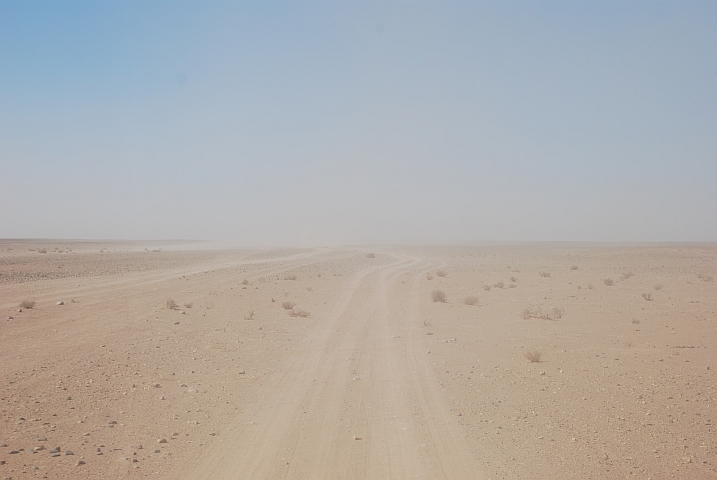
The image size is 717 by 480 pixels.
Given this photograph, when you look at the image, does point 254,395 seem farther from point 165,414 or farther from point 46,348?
point 46,348

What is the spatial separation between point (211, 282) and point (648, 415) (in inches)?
1058

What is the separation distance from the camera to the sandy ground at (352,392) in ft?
23.0

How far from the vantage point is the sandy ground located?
23.0 ft

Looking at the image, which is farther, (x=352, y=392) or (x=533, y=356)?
(x=533, y=356)

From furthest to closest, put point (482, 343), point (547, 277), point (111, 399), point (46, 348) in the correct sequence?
point (547, 277)
point (482, 343)
point (46, 348)
point (111, 399)

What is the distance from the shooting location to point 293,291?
1116 inches

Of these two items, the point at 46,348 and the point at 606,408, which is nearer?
the point at 606,408

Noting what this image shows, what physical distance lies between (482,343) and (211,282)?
67.9ft

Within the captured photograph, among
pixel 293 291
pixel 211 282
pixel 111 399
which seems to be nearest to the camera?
pixel 111 399

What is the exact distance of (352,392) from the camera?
1020 centimetres

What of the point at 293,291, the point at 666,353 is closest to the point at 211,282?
the point at 293,291

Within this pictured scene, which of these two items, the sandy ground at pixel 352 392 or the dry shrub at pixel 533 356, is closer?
the sandy ground at pixel 352 392

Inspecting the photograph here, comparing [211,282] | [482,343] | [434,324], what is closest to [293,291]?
[211,282]

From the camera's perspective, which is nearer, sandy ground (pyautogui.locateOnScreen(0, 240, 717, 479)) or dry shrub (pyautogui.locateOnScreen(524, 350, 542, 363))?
sandy ground (pyautogui.locateOnScreen(0, 240, 717, 479))
